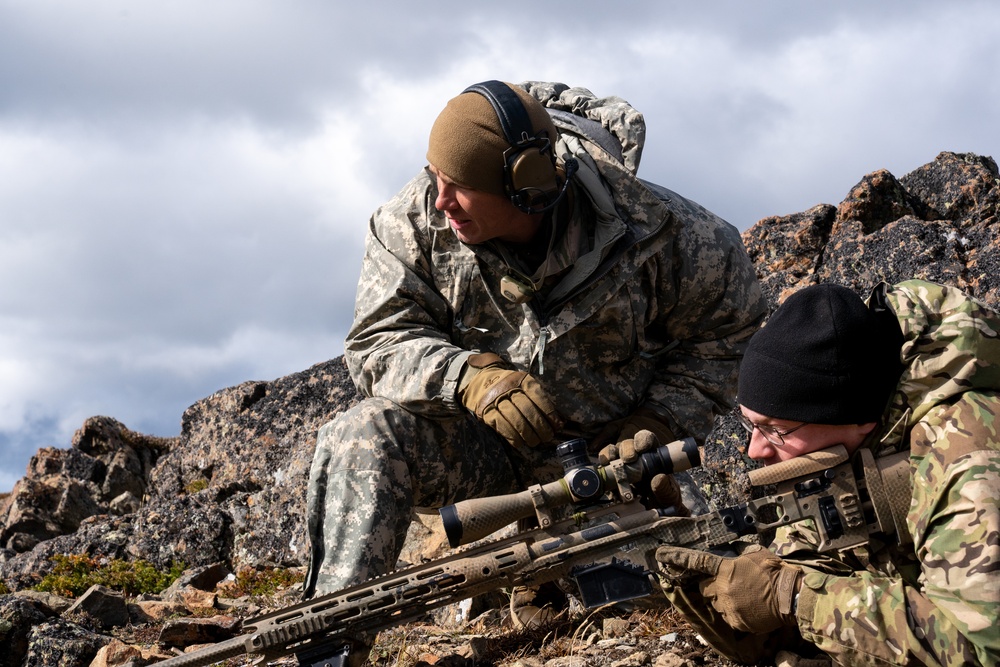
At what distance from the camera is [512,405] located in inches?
205

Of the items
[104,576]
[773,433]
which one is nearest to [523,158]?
[773,433]

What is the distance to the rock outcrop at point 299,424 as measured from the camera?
812 cm

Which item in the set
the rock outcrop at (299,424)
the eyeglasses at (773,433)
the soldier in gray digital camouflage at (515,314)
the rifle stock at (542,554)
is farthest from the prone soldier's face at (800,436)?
the rock outcrop at (299,424)

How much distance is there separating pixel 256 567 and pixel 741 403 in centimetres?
622

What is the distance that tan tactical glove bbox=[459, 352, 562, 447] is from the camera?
5.18 meters

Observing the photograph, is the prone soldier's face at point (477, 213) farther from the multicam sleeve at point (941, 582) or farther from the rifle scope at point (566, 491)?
the multicam sleeve at point (941, 582)

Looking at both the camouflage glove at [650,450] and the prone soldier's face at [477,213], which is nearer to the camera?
the camouflage glove at [650,450]

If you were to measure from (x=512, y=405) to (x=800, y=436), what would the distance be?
1609 millimetres

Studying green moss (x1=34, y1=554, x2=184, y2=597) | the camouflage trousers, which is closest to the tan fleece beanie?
the camouflage trousers

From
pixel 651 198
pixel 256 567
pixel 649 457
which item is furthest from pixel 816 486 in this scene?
pixel 256 567

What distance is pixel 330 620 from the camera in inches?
171

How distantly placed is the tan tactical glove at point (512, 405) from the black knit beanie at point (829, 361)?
1389mm

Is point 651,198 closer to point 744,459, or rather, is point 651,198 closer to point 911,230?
point 744,459

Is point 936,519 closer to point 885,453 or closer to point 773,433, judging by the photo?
point 885,453
